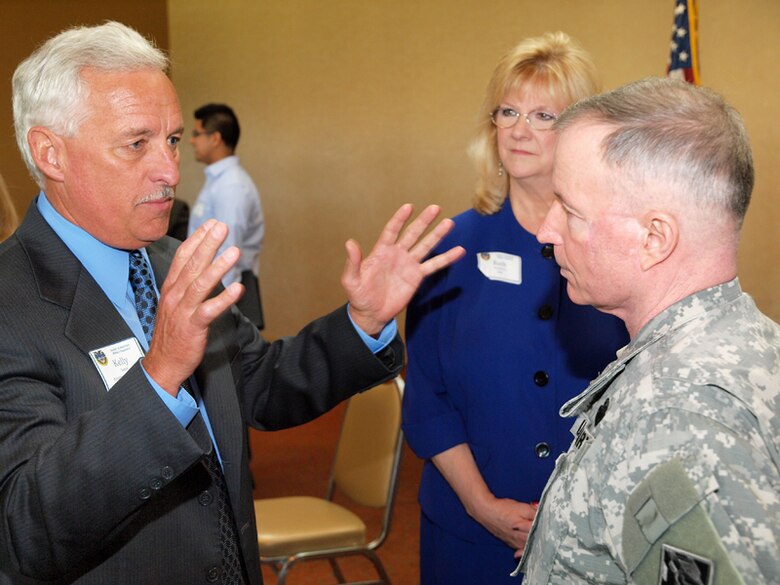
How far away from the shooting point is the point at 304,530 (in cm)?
317

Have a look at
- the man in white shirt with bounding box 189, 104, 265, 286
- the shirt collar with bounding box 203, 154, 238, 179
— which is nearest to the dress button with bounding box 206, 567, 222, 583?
the man in white shirt with bounding box 189, 104, 265, 286

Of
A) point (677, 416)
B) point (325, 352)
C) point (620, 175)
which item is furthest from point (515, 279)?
point (677, 416)

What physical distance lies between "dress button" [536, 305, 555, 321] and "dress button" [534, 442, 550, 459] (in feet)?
1.05

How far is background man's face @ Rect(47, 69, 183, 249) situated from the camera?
1644 mm

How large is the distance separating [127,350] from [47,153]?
0.42 metres

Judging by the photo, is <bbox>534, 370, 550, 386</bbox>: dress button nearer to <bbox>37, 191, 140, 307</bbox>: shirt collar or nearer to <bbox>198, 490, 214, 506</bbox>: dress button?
<bbox>198, 490, 214, 506</bbox>: dress button

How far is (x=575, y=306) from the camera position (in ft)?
7.27

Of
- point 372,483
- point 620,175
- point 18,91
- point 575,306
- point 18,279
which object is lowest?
point 372,483

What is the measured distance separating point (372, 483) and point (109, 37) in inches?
80.5

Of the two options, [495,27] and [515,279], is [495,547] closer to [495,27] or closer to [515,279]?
[515,279]

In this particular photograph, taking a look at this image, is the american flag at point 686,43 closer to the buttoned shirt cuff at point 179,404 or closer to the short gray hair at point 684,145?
the short gray hair at point 684,145

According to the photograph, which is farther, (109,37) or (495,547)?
(495,547)

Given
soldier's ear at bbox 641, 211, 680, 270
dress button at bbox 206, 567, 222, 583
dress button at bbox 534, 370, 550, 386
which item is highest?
soldier's ear at bbox 641, 211, 680, 270

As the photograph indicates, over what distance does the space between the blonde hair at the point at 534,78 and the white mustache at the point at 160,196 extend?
3.13 ft
